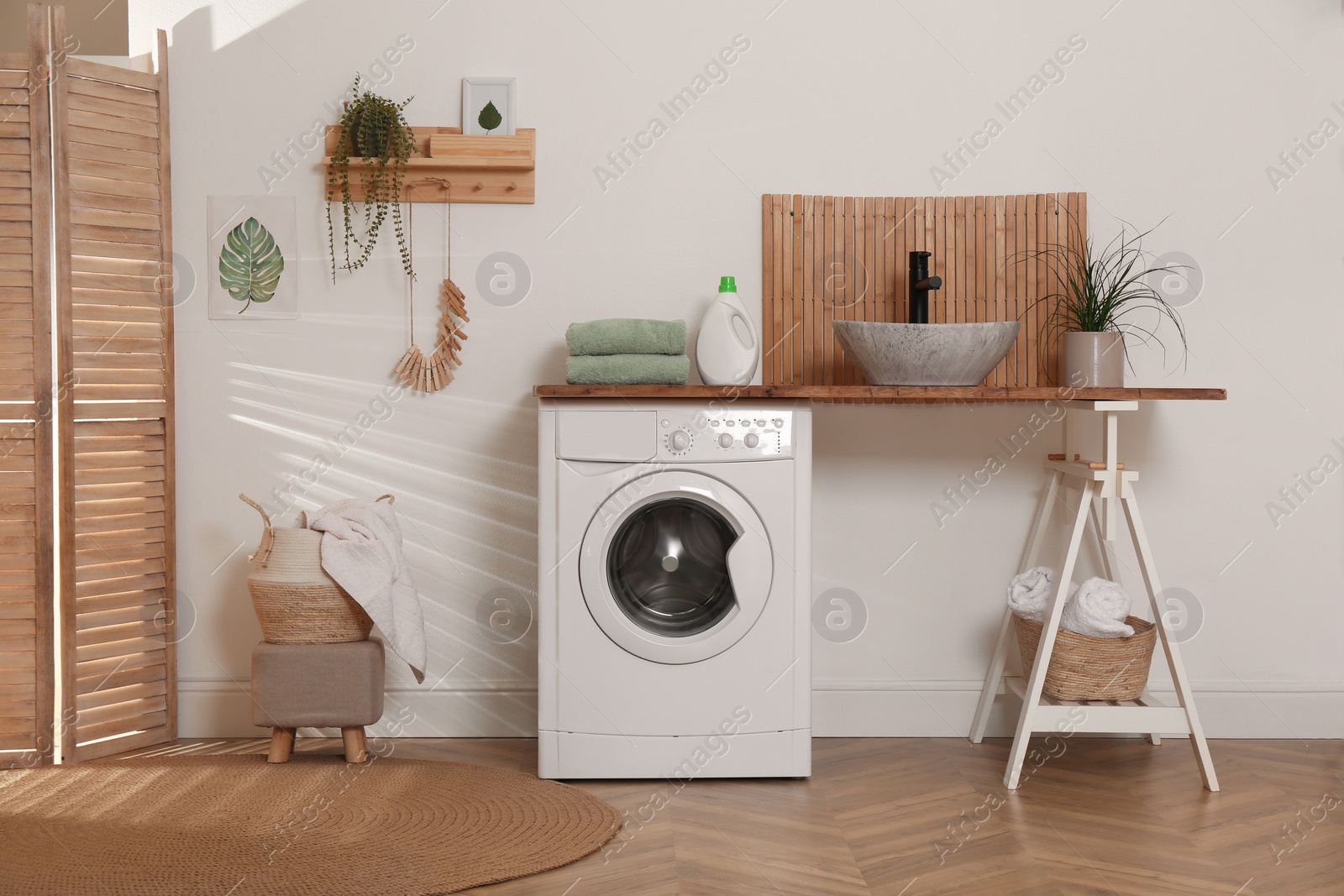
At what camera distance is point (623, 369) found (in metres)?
2.26

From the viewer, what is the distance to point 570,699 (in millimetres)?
2279

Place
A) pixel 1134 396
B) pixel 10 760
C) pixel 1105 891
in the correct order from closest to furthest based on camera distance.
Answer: pixel 1105 891 → pixel 1134 396 → pixel 10 760

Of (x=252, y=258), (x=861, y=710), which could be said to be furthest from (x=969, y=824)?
(x=252, y=258)

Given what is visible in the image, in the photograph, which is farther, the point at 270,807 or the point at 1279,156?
the point at 1279,156

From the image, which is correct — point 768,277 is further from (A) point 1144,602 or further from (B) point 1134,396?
(A) point 1144,602

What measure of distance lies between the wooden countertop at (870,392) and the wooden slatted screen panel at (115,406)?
45.1 inches

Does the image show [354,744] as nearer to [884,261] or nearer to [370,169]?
[370,169]

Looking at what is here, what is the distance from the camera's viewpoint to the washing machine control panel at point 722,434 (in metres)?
2.26

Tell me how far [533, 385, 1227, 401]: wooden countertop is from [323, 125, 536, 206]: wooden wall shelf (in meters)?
0.71

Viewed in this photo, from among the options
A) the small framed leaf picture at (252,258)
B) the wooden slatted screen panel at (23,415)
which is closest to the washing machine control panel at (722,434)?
the small framed leaf picture at (252,258)

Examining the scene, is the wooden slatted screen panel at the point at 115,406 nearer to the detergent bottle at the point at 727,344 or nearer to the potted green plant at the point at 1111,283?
→ the detergent bottle at the point at 727,344

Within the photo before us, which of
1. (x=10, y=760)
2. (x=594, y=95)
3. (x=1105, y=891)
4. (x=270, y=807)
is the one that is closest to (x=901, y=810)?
(x=1105, y=891)

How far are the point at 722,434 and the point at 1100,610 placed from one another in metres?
0.99

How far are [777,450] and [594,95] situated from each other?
113 centimetres
